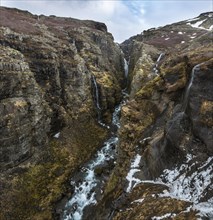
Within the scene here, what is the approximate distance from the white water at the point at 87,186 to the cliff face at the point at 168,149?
19.9 ft

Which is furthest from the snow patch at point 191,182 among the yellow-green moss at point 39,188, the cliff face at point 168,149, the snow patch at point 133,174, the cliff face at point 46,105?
→ the cliff face at point 46,105

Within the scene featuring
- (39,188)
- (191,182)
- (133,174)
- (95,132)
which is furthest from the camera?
(95,132)

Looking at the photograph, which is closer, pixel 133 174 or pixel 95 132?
pixel 133 174

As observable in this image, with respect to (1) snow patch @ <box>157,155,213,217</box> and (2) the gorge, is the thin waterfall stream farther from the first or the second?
(1) snow patch @ <box>157,155,213,217</box>

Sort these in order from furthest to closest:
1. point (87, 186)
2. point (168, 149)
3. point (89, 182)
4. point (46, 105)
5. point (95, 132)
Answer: point (95, 132) → point (46, 105) → point (89, 182) → point (87, 186) → point (168, 149)

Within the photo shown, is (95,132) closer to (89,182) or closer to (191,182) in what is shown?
(89,182)

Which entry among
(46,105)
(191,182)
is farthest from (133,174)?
(46,105)

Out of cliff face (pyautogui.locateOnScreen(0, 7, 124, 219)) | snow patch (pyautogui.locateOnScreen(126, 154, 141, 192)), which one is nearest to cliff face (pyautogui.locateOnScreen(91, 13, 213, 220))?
snow patch (pyautogui.locateOnScreen(126, 154, 141, 192))

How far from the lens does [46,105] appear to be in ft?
132

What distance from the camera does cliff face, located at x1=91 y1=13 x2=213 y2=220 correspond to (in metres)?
16.9

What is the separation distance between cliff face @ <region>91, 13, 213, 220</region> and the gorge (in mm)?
76

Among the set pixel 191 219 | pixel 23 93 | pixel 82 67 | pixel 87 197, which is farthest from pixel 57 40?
pixel 191 219

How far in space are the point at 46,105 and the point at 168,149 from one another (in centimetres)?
2314

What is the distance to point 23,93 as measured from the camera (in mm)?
36281
